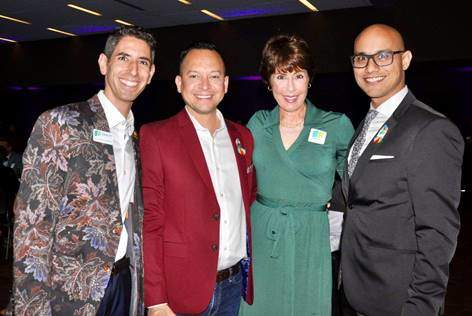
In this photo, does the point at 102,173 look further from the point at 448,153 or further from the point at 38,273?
the point at 448,153

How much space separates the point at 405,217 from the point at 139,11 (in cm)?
722

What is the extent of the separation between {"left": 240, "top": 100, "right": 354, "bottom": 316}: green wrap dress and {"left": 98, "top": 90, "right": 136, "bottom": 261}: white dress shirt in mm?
667

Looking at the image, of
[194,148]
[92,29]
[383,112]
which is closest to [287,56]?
[383,112]

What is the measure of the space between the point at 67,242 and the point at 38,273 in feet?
0.49

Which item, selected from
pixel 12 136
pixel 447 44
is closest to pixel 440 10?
pixel 447 44

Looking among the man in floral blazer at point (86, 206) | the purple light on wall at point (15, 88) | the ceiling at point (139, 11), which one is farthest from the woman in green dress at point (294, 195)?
the purple light on wall at point (15, 88)

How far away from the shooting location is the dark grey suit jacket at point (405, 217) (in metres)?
1.52

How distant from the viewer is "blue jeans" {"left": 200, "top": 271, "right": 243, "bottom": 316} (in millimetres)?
1943

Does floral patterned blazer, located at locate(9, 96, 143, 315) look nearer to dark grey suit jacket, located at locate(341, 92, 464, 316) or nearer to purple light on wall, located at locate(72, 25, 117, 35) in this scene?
dark grey suit jacket, located at locate(341, 92, 464, 316)

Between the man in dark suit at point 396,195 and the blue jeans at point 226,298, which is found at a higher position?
the man in dark suit at point 396,195

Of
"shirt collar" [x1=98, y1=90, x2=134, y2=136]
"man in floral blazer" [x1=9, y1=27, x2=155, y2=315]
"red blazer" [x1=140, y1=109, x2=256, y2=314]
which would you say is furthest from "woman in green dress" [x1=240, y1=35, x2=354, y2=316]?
"shirt collar" [x1=98, y1=90, x2=134, y2=136]

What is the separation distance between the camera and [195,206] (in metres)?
1.86

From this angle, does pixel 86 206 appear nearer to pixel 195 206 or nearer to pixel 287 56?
pixel 195 206

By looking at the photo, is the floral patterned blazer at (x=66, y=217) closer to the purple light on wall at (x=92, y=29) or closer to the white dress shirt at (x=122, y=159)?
the white dress shirt at (x=122, y=159)
